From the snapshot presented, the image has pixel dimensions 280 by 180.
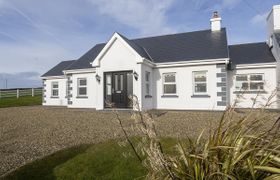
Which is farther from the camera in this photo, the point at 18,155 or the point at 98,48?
the point at 98,48

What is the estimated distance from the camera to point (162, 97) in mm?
16484

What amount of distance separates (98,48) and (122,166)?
18918 millimetres

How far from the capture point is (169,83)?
16.3 metres

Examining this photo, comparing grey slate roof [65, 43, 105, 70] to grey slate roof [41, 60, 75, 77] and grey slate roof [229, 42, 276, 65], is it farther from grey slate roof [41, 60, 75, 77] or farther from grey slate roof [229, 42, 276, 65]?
grey slate roof [229, 42, 276, 65]

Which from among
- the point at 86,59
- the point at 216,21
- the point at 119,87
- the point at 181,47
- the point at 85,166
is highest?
the point at 216,21

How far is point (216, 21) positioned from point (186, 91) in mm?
7060

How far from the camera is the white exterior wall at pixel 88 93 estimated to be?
718 inches

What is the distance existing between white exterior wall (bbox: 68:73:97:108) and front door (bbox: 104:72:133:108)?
2396 mm

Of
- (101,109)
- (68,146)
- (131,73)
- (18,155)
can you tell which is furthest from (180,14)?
(18,155)

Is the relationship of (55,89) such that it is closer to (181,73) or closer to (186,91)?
(181,73)

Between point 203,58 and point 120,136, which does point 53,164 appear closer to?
point 120,136

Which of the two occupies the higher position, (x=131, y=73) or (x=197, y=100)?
(x=131, y=73)

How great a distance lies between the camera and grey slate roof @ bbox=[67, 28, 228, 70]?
15836 millimetres

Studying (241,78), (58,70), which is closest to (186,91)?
(241,78)
